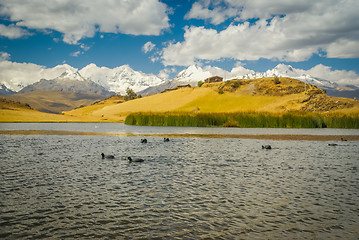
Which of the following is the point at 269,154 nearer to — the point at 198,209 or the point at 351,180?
the point at 351,180

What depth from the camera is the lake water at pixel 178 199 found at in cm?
872

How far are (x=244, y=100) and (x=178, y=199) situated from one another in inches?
4673

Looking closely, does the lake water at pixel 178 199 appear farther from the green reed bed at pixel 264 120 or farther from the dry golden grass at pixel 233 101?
the dry golden grass at pixel 233 101

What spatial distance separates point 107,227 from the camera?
351 inches

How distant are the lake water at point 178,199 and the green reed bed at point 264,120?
36310mm

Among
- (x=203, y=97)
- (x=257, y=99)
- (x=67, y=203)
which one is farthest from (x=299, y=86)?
(x=67, y=203)

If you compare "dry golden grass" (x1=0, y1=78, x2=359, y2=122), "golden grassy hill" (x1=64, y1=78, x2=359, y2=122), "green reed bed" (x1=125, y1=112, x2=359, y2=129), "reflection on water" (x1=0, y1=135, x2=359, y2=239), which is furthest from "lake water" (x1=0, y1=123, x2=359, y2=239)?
"golden grassy hill" (x1=64, y1=78, x2=359, y2=122)

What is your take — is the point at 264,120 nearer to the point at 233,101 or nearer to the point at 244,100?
the point at 244,100

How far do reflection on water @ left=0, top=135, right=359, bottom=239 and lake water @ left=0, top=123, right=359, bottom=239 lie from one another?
29 millimetres

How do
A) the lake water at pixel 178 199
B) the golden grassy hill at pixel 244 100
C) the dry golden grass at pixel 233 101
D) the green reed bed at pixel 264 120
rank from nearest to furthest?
the lake water at pixel 178 199
the green reed bed at pixel 264 120
the golden grassy hill at pixel 244 100
the dry golden grass at pixel 233 101

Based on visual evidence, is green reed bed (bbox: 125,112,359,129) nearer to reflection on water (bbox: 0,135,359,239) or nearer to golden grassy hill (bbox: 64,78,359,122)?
reflection on water (bbox: 0,135,359,239)

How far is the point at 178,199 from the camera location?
11.7 m

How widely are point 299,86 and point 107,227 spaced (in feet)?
423

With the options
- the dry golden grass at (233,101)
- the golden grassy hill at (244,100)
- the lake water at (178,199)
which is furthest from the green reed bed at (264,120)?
the golden grassy hill at (244,100)
